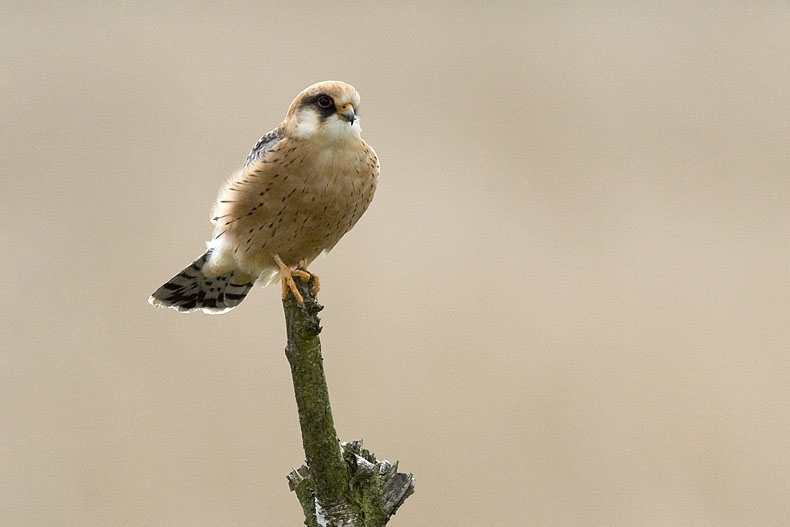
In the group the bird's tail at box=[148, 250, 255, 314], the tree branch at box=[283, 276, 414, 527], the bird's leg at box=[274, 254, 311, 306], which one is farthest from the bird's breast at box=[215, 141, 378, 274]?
the tree branch at box=[283, 276, 414, 527]

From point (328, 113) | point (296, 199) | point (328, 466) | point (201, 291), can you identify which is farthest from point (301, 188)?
point (328, 466)

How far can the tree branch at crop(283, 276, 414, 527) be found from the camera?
145 cm

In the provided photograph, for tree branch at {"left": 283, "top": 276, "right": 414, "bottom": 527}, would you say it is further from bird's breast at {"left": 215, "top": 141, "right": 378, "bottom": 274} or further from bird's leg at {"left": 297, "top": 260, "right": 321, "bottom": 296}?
bird's breast at {"left": 215, "top": 141, "right": 378, "bottom": 274}

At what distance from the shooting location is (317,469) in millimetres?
1460

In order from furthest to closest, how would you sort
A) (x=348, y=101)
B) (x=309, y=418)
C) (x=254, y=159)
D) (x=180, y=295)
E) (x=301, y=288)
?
1. (x=180, y=295)
2. (x=254, y=159)
3. (x=348, y=101)
4. (x=301, y=288)
5. (x=309, y=418)

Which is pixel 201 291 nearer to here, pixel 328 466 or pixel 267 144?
pixel 267 144

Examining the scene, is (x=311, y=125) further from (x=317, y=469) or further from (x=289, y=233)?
(x=317, y=469)

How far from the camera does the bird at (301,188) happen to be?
1887 millimetres

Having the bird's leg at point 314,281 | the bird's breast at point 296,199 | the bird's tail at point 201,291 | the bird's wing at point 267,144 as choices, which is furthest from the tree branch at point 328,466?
the bird's tail at point 201,291

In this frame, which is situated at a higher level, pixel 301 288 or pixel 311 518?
pixel 301 288

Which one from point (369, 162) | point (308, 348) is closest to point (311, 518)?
point (308, 348)

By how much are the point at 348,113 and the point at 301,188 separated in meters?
0.20

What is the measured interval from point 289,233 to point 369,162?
251mm

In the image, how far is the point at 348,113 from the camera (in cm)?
185
